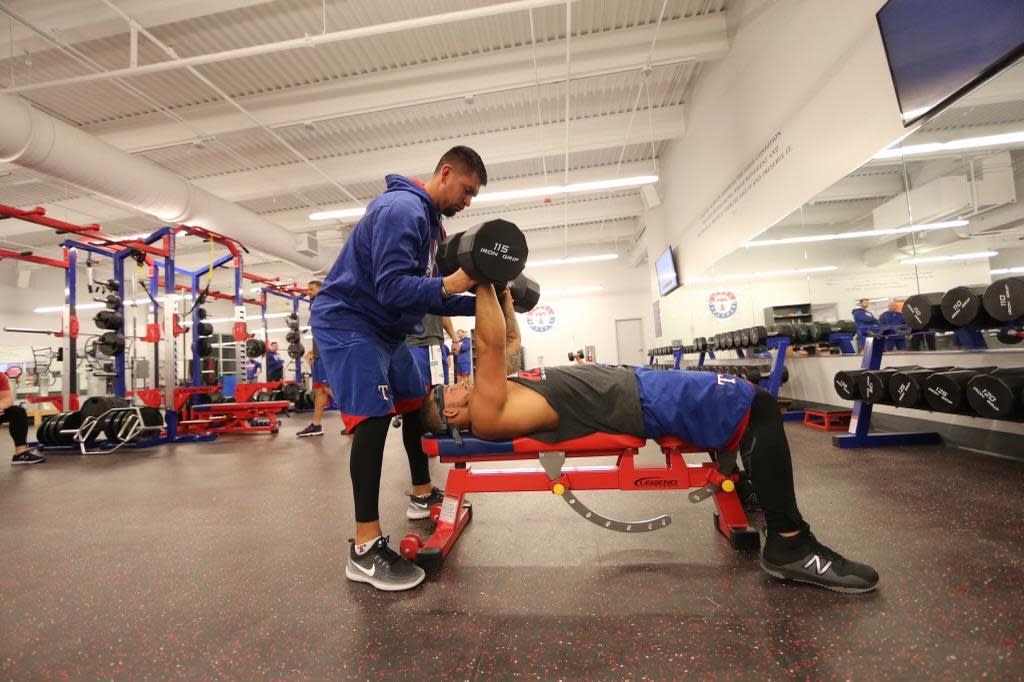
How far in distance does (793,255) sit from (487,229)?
4.35 meters

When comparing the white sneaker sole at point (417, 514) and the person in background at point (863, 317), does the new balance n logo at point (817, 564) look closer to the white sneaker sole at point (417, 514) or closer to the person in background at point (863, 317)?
the white sneaker sole at point (417, 514)

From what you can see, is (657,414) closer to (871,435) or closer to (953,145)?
(871,435)

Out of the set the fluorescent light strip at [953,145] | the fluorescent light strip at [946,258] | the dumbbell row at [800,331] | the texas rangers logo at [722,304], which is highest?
the fluorescent light strip at [953,145]

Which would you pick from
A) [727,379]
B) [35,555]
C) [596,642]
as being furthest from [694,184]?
[35,555]

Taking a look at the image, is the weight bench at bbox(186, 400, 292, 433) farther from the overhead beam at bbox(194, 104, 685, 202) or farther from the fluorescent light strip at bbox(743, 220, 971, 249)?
the fluorescent light strip at bbox(743, 220, 971, 249)

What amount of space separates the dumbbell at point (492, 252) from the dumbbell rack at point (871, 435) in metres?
2.50

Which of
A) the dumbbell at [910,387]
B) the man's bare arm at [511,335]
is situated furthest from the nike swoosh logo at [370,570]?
the dumbbell at [910,387]

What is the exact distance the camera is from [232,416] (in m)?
5.47

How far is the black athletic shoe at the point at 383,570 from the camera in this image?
1.26 meters

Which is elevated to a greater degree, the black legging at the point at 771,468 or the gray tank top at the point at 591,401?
the gray tank top at the point at 591,401

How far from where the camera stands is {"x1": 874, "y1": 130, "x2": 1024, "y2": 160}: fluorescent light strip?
7.19 ft

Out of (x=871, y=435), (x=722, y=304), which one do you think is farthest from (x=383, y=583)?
(x=722, y=304)

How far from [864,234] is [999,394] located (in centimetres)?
222

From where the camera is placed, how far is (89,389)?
920cm
